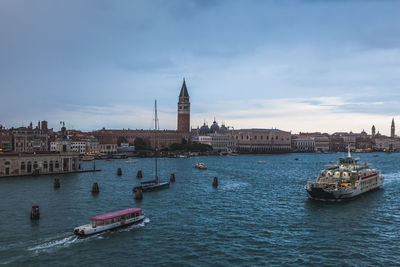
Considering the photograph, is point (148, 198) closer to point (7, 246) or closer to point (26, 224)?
point (26, 224)

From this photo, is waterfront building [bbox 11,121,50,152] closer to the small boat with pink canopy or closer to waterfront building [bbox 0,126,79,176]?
waterfront building [bbox 0,126,79,176]

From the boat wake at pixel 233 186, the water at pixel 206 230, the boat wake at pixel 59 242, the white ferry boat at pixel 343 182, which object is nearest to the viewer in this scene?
the water at pixel 206 230

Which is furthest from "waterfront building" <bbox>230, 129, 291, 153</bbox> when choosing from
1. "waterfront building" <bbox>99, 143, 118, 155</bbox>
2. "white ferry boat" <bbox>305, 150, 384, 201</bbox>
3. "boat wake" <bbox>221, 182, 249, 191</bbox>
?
"white ferry boat" <bbox>305, 150, 384, 201</bbox>

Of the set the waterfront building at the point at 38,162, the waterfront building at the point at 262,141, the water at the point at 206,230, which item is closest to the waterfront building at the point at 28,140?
the waterfront building at the point at 38,162

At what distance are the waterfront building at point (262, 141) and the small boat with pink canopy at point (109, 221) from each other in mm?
151129

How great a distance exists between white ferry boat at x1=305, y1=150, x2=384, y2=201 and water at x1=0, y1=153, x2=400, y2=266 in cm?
95

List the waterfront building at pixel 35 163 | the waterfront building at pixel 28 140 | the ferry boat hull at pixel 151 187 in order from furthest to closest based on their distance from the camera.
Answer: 1. the waterfront building at pixel 28 140
2. the waterfront building at pixel 35 163
3. the ferry boat hull at pixel 151 187

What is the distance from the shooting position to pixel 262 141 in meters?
187

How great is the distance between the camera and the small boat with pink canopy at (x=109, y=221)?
70.5 feet

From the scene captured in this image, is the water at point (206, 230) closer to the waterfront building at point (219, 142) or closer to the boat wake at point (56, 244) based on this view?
the boat wake at point (56, 244)

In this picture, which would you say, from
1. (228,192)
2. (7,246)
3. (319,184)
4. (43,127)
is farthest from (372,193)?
(43,127)

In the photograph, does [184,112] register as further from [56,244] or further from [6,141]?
[56,244]

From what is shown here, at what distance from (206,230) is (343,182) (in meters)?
19.0

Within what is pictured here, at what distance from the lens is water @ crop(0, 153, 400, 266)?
1864cm
